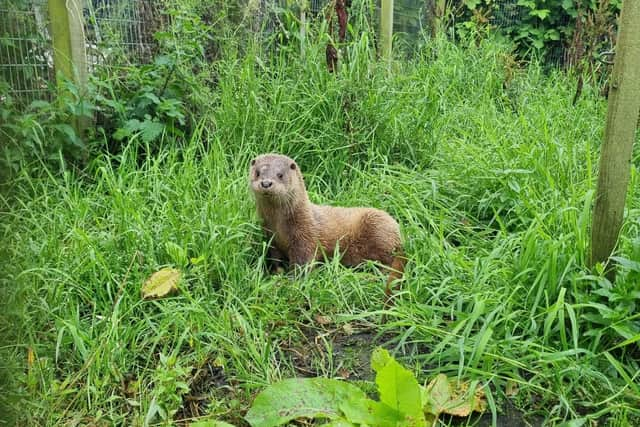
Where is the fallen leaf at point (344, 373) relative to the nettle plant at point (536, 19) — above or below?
below

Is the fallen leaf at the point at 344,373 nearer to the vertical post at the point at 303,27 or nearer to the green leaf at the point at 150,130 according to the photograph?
the green leaf at the point at 150,130

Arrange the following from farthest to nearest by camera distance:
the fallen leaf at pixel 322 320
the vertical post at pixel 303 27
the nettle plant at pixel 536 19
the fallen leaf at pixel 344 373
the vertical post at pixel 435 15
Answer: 1. the nettle plant at pixel 536 19
2. the vertical post at pixel 435 15
3. the vertical post at pixel 303 27
4. the fallen leaf at pixel 322 320
5. the fallen leaf at pixel 344 373

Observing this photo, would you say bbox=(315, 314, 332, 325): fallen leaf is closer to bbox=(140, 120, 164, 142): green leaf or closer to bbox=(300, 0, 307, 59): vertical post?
Result: bbox=(140, 120, 164, 142): green leaf

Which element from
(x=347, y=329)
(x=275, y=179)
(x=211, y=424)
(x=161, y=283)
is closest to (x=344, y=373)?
(x=347, y=329)

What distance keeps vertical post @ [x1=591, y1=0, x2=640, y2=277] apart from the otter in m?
1.18

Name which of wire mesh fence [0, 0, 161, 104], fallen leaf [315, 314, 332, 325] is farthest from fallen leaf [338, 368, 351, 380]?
wire mesh fence [0, 0, 161, 104]

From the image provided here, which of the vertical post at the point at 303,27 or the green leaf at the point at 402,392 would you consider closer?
the green leaf at the point at 402,392

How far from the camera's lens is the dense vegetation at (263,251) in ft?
7.22

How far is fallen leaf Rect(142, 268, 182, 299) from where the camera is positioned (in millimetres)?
2623

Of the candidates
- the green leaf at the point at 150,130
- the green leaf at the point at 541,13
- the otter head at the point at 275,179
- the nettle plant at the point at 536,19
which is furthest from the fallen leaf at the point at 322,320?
the green leaf at the point at 541,13

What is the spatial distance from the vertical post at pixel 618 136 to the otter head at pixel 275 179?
1673mm

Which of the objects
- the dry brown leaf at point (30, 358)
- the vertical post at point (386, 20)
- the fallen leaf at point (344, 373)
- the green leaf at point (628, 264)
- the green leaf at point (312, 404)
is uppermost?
the vertical post at point (386, 20)

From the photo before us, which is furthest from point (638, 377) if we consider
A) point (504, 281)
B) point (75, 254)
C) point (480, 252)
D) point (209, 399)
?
point (75, 254)

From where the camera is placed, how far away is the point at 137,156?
418cm
